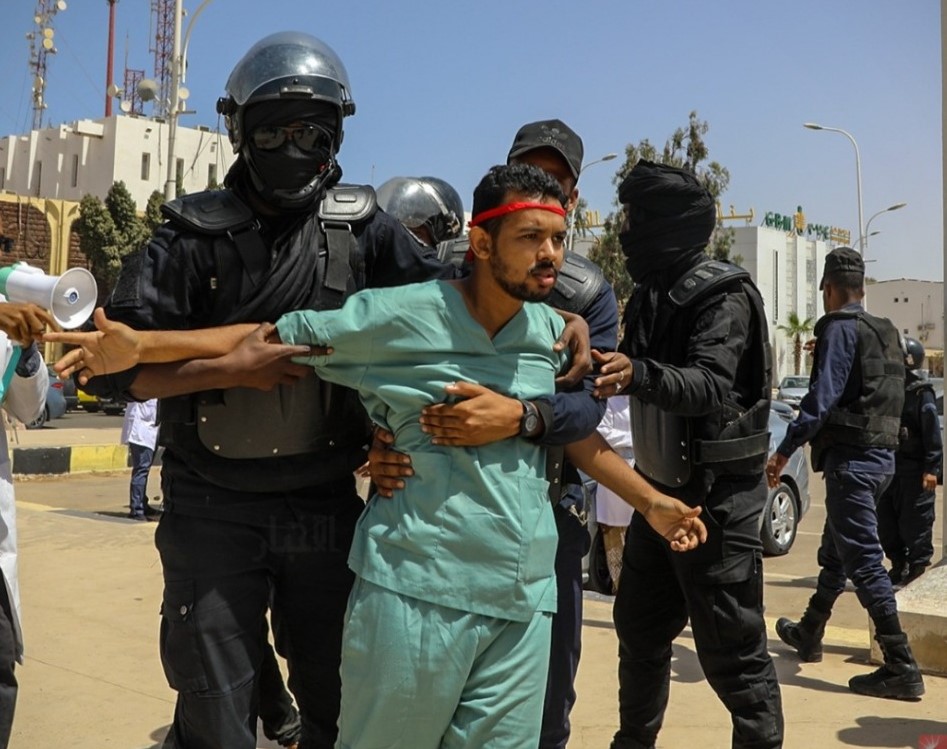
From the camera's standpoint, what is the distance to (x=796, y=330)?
6156cm

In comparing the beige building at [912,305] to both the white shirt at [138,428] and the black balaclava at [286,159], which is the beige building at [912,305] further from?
the black balaclava at [286,159]

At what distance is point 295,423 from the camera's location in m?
2.74

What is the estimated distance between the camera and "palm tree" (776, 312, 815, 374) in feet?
201

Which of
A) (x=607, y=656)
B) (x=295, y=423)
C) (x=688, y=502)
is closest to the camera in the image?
(x=295, y=423)

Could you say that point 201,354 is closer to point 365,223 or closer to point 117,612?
point 365,223

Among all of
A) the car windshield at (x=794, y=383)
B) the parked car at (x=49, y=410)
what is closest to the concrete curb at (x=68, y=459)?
the parked car at (x=49, y=410)

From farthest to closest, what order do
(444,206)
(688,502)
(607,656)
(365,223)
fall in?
(607,656), (444,206), (688,502), (365,223)

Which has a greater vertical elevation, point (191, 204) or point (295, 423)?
point (191, 204)

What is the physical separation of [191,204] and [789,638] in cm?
419

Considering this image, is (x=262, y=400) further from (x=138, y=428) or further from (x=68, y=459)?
(x=68, y=459)

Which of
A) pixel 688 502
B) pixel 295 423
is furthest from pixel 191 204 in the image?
pixel 688 502

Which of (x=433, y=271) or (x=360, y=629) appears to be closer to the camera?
(x=360, y=629)

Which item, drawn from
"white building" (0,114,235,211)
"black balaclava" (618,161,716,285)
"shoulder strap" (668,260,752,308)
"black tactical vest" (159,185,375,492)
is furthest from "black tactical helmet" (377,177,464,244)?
"white building" (0,114,235,211)

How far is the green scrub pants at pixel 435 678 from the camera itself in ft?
7.66
